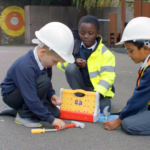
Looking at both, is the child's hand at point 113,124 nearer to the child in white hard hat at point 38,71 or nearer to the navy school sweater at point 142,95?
the navy school sweater at point 142,95

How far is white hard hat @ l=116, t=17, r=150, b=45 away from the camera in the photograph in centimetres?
247

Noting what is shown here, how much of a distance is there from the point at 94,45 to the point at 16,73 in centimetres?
132

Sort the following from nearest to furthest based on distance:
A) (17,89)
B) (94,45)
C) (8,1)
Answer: (17,89) → (94,45) → (8,1)

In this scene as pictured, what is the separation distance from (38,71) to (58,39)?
396mm

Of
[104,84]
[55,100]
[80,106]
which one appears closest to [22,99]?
[55,100]

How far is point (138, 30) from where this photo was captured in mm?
2502

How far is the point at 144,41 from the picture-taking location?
2463mm

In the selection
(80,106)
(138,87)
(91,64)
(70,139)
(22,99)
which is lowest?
(70,139)

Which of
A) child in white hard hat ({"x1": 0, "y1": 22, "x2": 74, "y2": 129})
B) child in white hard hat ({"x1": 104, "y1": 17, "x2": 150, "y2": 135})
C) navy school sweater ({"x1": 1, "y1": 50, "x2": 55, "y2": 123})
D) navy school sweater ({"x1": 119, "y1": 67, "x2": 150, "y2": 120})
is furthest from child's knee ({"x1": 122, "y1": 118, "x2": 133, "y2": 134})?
navy school sweater ({"x1": 1, "y1": 50, "x2": 55, "y2": 123})

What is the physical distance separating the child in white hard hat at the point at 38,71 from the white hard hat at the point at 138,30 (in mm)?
564

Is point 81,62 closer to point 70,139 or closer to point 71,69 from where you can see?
point 71,69

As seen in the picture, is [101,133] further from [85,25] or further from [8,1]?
[8,1]

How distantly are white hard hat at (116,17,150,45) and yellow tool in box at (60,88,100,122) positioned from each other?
0.73 metres

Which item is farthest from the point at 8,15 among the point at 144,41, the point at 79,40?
the point at 144,41
